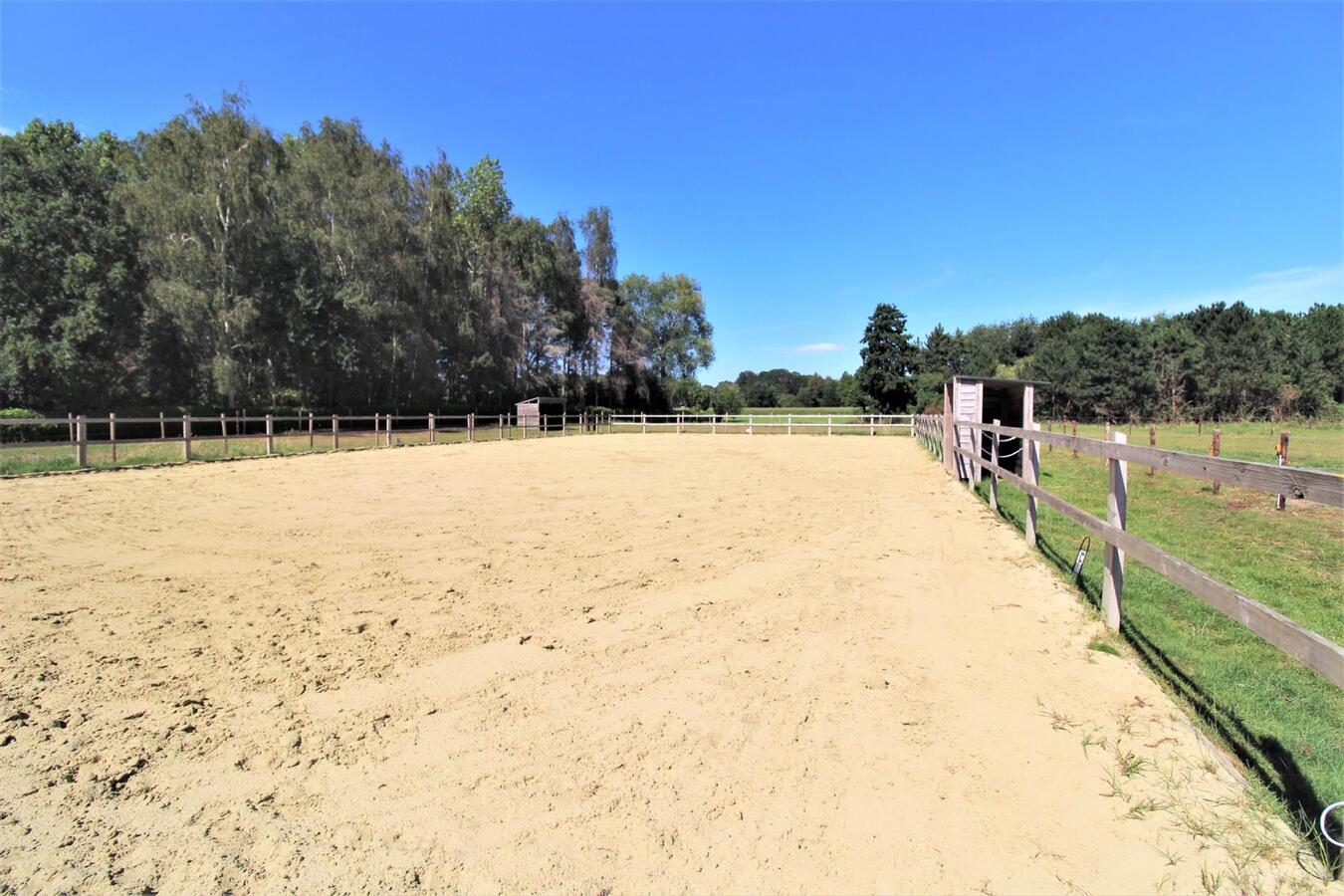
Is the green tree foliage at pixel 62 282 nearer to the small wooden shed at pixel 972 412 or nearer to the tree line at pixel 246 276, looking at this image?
the tree line at pixel 246 276

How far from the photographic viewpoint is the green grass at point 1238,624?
2.72 m

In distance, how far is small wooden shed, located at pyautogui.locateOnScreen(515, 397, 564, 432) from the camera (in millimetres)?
33781

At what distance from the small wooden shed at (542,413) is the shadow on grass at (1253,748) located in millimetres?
31087

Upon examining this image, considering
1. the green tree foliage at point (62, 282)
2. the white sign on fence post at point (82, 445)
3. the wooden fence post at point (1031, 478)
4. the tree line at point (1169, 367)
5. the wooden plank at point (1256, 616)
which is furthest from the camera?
the tree line at point (1169, 367)

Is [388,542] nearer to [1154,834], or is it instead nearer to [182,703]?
[182,703]

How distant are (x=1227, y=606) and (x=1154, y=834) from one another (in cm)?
98

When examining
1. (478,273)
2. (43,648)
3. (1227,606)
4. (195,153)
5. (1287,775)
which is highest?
(195,153)

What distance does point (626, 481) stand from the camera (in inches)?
448

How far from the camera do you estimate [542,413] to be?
131ft

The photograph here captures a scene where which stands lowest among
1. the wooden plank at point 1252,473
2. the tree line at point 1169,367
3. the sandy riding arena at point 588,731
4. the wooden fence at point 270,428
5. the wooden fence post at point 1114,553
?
the sandy riding arena at point 588,731

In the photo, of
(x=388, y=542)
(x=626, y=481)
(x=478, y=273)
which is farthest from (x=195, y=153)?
(x=388, y=542)

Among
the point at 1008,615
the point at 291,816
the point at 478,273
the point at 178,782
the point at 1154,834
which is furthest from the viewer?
the point at 478,273

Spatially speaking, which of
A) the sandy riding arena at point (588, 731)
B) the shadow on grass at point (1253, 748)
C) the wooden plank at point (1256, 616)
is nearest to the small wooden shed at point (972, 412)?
the sandy riding arena at point (588, 731)

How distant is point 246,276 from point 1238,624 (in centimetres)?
3393
